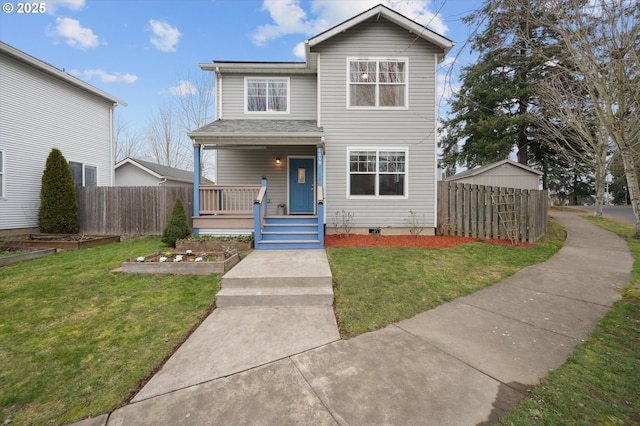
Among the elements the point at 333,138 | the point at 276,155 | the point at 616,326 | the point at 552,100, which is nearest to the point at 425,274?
the point at 616,326

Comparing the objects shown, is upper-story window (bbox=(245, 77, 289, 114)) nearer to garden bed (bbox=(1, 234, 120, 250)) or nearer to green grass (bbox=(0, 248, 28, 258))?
garden bed (bbox=(1, 234, 120, 250))

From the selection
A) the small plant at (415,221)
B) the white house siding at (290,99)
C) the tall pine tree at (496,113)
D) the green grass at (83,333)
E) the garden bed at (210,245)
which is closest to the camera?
the green grass at (83,333)

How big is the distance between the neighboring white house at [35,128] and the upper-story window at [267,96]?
725cm

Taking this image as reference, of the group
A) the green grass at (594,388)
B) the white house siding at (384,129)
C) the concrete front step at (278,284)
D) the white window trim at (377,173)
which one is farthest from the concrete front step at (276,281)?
the white window trim at (377,173)

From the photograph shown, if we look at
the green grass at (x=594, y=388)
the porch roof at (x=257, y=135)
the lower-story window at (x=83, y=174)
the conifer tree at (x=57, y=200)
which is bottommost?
the green grass at (x=594, y=388)

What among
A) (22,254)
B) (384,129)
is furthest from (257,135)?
(22,254)

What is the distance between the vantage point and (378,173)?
9.24 m

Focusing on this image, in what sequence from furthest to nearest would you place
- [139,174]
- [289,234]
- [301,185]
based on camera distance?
[139,174] → [301,185] → [289,234]

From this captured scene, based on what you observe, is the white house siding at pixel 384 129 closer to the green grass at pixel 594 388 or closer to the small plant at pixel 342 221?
the small plant at pixel 342 221

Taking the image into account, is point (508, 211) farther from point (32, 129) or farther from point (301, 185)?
point (32, 129)

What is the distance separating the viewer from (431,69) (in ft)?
30.2

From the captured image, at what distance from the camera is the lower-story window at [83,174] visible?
1106 centimetres

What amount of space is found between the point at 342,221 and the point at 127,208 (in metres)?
8.14

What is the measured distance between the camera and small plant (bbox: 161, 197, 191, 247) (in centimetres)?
755
